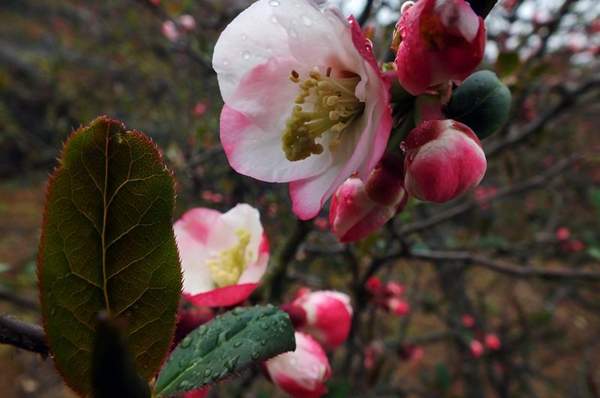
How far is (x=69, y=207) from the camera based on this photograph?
35cm

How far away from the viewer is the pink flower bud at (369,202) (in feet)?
1.57

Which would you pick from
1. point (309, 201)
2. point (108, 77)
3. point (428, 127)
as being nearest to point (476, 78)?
point (428, 127)

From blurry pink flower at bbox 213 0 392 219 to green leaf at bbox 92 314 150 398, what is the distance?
0.29 m

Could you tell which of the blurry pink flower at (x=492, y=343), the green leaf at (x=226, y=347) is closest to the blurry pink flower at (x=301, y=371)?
the green leaf at (x=226, y=347)

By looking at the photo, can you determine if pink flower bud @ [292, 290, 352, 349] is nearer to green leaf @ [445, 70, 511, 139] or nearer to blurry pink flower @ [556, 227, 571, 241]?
green leaf @ [445, 70, 511, 139]

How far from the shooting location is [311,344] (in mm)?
611

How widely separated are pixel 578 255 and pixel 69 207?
126 inches

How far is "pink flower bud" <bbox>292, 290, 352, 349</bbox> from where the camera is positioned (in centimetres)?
69

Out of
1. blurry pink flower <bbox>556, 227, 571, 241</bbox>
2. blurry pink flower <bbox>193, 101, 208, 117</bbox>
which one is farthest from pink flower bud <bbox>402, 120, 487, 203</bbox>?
blurry pink flower <bbox>193, 101, 208, 117</bbox>

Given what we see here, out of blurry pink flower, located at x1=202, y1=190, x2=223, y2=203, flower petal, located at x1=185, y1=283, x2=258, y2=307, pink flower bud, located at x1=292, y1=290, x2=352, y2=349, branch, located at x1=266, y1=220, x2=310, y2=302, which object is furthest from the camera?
blurry pink flower, located at x1=202, y1=190, x2=223, y2=203

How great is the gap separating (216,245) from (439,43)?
0.58 m

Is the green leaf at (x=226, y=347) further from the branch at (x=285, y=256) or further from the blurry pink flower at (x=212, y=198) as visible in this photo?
the blurry pink flower at (x=212, y=198)

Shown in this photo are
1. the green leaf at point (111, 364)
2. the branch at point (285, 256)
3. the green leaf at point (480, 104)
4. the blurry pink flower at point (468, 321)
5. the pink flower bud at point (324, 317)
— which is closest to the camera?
the green leaf at point (111, 364)

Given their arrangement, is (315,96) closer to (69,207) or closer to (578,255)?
(69,207)
